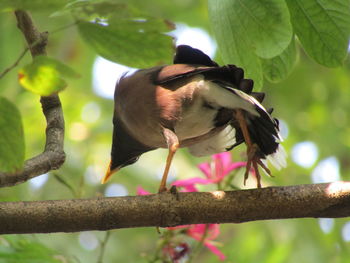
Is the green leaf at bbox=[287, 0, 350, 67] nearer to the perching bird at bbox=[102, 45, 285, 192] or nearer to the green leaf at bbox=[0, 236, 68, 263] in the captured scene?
the perching bird at bbox=[102, 45, 285, 192]

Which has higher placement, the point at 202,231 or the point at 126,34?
the point at 126,34

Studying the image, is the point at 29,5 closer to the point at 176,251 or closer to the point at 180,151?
the point at 176,251

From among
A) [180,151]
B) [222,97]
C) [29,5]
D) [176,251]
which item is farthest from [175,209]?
[180,151]

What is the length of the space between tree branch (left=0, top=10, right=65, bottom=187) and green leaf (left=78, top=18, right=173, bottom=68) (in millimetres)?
213

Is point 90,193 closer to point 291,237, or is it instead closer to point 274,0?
point 291,237

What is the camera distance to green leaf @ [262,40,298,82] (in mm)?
2490

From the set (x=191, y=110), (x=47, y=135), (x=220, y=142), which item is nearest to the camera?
(x=47, y=135)

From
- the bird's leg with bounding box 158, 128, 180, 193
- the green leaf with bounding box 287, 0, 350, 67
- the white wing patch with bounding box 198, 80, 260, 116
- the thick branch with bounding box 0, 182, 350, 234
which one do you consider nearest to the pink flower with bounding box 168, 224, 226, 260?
the bird's leg with bounding box 158, 128, 180, 193

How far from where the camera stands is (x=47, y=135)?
2654 mm

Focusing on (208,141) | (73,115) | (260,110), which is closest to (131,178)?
(73,115)

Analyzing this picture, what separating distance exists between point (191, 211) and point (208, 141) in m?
1.13

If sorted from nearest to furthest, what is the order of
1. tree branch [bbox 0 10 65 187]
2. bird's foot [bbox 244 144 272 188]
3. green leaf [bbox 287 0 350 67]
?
green leaf [bbox 287 0 350 67], tree branch [bbox 0 10 65 187], bird's foot [bbox 244 144 272 188]

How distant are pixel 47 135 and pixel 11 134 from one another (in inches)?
31.1

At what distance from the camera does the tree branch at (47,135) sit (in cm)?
246
